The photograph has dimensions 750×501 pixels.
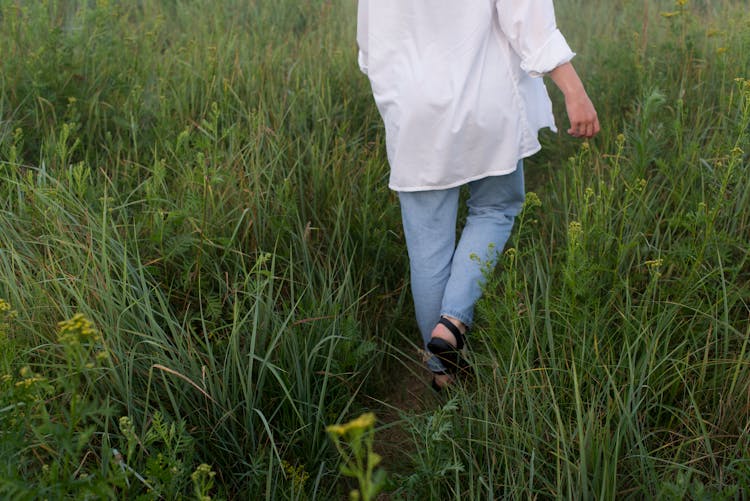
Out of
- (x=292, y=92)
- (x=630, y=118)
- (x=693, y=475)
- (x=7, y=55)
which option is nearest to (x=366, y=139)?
(x=292, y=92)

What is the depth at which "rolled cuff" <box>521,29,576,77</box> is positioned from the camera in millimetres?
2131

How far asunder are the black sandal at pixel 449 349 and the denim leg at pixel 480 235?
0.15 feet

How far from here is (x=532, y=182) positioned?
146 inches

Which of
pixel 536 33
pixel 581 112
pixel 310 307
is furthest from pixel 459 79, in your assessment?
pixel 310 307

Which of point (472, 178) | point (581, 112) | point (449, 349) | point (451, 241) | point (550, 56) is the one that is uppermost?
point (550, 56)

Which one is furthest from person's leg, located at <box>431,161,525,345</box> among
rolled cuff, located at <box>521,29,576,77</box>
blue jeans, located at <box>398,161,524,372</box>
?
rolled cuff, located at <box>521,29,576,77</box>

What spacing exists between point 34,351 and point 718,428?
182 centimetres

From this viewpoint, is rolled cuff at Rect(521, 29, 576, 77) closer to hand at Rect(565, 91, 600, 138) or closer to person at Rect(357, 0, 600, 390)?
person at Rect(357, 0, 600, 390)

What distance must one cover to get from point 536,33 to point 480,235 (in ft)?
2.12

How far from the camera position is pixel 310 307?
96.0 inches

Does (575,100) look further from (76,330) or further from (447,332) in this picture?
(76,330)

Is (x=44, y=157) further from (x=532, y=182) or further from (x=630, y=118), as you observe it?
(x=630, y=118)

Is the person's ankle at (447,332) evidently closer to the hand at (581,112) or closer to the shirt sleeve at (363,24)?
the hand at (581,112)

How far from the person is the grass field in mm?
137
